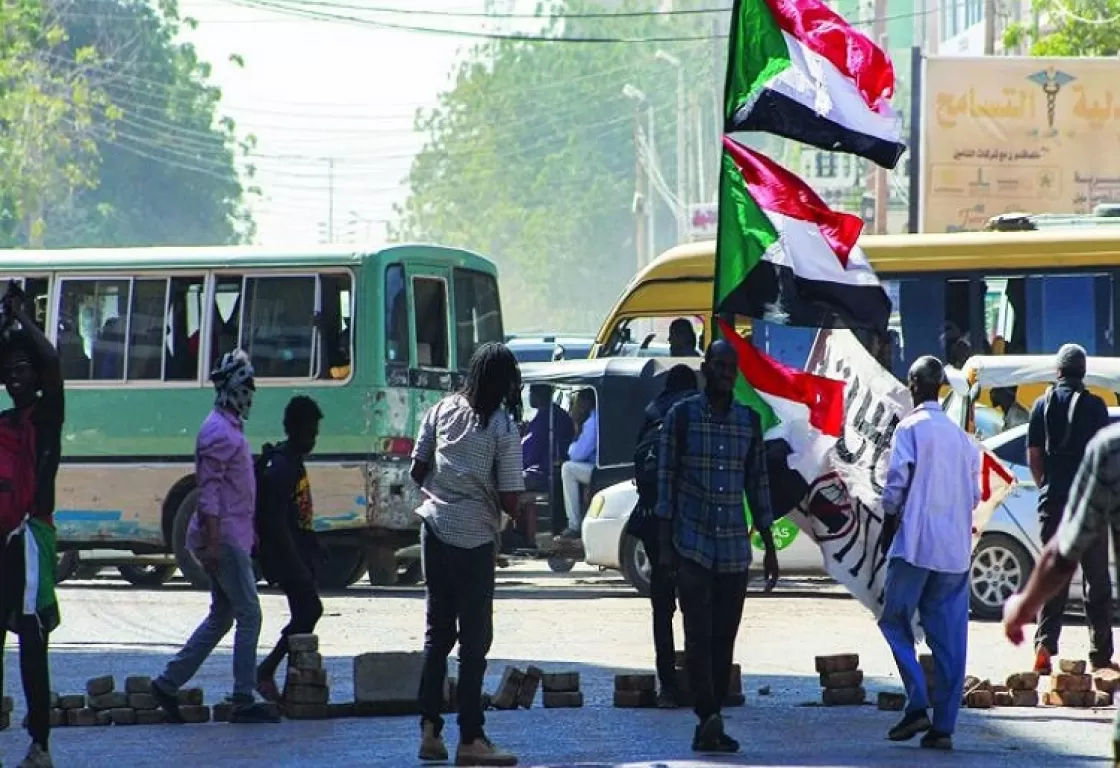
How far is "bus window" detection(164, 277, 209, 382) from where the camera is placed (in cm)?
2131

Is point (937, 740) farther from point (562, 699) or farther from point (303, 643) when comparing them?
point (303, 643)

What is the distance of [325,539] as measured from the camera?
21.0 metres

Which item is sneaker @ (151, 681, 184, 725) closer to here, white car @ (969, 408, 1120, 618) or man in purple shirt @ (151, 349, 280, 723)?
man in purple shirt @ (151, 349, 280, 723)

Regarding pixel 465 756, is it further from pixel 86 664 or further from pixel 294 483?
pixel 86 664

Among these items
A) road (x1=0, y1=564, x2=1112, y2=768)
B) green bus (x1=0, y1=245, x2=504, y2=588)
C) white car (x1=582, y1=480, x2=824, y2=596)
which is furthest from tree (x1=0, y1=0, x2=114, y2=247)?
road (x1=0, y1=564, x2=1112, y2=768)

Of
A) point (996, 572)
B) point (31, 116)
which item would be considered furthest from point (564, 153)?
point (996, 572)

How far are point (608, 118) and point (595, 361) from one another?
4366 inches

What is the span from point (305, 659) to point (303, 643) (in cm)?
12

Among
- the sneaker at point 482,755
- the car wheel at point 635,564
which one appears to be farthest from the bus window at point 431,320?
the sneaker at point 482,755

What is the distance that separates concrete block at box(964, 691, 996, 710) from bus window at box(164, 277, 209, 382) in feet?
34.7

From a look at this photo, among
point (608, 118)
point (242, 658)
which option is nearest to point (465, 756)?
point (242, 658)

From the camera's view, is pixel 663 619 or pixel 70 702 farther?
pixel 663 619

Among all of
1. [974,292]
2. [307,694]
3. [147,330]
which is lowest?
[307,694]

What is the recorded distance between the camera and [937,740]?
1042cm
